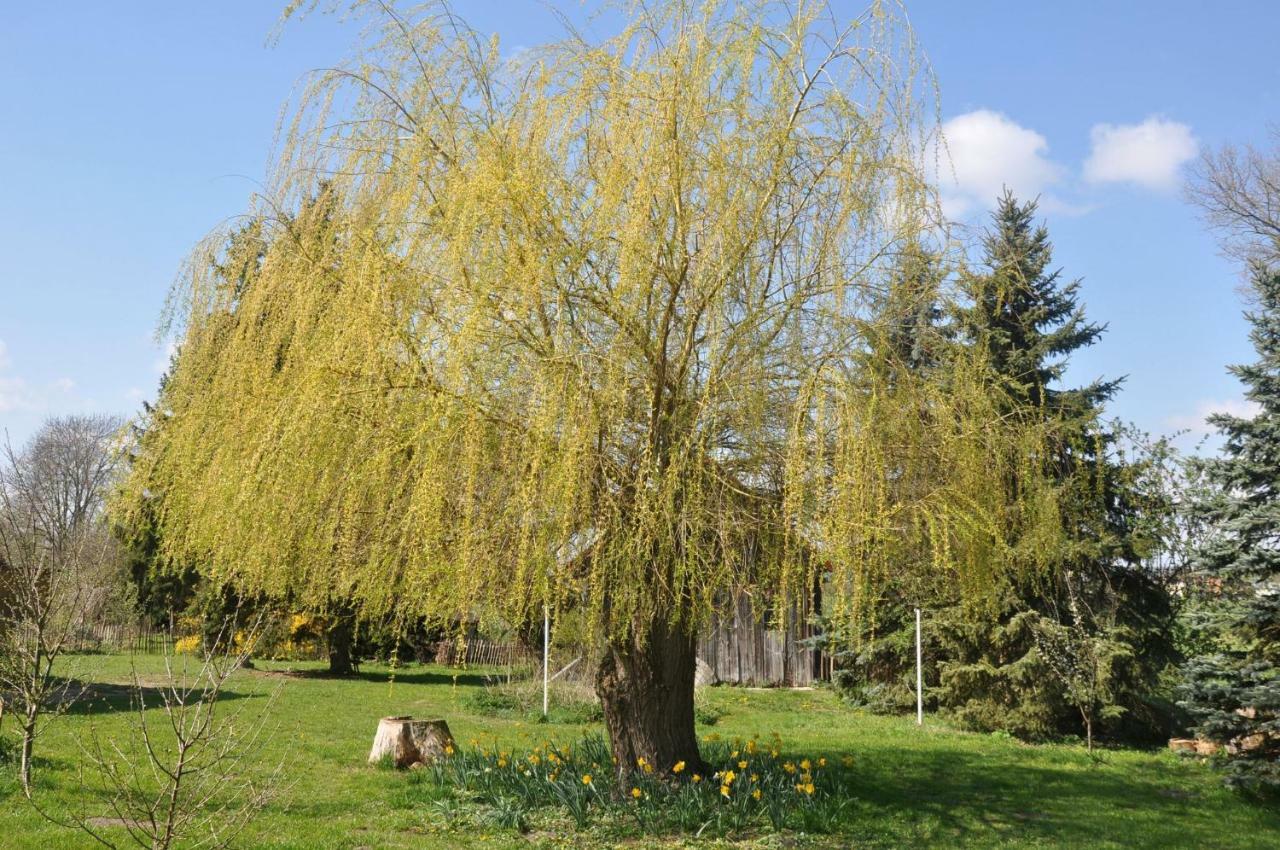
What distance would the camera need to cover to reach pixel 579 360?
4902 mm

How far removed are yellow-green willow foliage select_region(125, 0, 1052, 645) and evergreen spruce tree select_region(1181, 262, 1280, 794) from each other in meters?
3.50

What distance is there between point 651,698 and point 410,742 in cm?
302

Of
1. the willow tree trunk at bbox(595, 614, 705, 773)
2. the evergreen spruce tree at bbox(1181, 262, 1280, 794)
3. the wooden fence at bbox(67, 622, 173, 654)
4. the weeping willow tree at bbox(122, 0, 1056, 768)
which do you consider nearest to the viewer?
the weeping willow tree at bbox(122, 0, 1056, 768)

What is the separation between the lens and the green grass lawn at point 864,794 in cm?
607

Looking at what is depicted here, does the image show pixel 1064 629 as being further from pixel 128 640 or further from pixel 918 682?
pixel 128 640

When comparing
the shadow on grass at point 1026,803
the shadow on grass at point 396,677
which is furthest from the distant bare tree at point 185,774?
the shadow on grass at point 396,677

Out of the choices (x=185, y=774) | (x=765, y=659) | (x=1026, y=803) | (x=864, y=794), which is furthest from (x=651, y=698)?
(x=765, y=659)

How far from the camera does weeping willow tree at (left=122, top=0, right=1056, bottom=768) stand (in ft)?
16.4

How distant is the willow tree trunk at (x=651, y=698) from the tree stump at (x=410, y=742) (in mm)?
2406

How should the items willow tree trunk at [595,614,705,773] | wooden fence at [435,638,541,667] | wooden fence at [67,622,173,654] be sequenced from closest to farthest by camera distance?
1. willow tree trunk at [595,614,705,773]
2. wooden fence at [435,638,541,667]
3. wooden fence at [67,622,173,654]

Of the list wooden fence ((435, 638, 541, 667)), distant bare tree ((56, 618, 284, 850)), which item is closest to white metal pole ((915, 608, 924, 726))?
wooden fence ((435, 638, 541, 667))

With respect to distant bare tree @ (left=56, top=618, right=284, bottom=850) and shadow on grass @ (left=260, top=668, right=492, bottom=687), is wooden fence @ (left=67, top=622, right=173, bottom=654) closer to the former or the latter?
shadow on grass @ (left=260, top=668, right=492, bottom=687)

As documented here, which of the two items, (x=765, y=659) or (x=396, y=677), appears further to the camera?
(x=396, y=677)

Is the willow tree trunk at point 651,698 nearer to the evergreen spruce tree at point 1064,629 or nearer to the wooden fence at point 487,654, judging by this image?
the wooden fence at point 487,654
